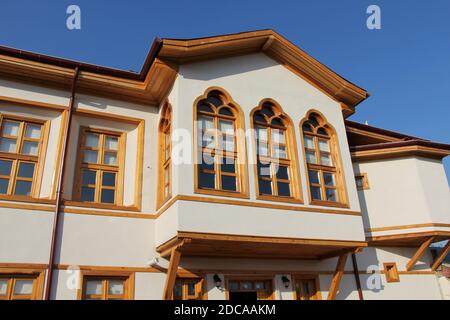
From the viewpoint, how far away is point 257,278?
27.6 ft

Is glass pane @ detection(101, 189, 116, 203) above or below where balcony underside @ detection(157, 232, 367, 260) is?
above

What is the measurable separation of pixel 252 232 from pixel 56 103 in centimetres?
475

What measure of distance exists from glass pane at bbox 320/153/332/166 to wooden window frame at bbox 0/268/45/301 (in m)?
6.19

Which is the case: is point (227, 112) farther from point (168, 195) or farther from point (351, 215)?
point (351, 215)

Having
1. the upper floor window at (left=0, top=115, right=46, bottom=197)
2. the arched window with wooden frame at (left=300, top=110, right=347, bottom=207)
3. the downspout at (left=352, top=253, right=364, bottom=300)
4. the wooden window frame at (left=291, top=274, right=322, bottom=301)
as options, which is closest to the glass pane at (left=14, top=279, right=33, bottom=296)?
the upper floor window at (left=0, top=115, right=46, bottom=197)

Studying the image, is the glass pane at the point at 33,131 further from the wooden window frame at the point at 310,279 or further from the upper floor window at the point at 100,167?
the wooden window frame at the point at 310,279

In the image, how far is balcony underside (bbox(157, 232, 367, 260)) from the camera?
698 cm

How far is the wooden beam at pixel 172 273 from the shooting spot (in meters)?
6.96

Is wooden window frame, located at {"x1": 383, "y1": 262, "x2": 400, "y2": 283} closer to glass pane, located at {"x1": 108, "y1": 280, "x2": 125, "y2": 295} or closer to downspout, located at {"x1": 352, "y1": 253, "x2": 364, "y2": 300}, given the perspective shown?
downspout, located at {"x1": 352, "y1": 253, "x2": 364, "y2": 300}

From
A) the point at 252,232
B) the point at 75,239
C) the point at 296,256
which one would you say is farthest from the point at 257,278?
the point at 75,239

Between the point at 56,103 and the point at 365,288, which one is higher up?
the point at 56,103

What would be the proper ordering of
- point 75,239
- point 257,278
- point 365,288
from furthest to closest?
point 365,288, point 257,278, point 75,239

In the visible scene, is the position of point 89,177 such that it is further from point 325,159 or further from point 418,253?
point 418,253

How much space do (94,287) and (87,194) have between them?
1.84 m
